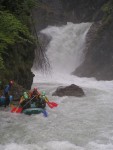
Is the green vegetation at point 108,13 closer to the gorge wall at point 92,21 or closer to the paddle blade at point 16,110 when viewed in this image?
the gorge wall at point 92,21

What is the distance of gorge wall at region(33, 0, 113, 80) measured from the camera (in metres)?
26.3

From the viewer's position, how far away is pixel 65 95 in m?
17.0

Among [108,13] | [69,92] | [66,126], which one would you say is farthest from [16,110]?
[108,13]

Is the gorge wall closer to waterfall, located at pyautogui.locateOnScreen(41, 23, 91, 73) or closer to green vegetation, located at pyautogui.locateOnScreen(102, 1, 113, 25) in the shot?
green vegetation, located at pyautogui.locateOnScreen(102, 1, 113, 25)

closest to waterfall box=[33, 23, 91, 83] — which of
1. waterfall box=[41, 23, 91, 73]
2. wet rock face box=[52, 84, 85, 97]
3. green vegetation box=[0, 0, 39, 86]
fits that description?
waterfall box=[41, 23, 91, 73]

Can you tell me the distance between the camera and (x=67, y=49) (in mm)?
30297

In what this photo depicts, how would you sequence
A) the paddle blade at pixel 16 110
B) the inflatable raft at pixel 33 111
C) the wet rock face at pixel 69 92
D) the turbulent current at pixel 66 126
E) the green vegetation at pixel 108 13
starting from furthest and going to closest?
1. the green vegetation at pixel 108 13
2. the wet rock face at pixel 69 92
3. the paddle blade at pixel 16 110
4. the inflatable raft at pixel 33 111
5. the turbulent current at pixel 66 126

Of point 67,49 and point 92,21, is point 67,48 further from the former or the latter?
point 92,21

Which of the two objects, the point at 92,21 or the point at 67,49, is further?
the point at 92,21

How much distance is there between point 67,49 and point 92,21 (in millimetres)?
5104

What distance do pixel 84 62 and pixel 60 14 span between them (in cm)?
1139

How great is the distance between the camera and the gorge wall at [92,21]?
26.3 metres

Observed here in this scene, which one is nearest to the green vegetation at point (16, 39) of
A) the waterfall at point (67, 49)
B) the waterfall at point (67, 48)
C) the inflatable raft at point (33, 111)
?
the inflatable raft at point (33, 111)

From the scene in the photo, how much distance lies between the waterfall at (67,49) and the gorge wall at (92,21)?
93 centimetres
